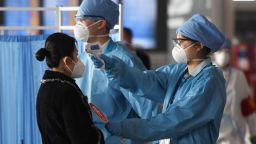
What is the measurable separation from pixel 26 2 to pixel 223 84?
16.7 ft

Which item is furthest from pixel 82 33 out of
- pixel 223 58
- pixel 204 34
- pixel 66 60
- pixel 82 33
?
pixel 223 58

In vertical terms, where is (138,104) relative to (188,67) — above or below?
below

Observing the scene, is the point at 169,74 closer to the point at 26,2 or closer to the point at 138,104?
the point at 138,104

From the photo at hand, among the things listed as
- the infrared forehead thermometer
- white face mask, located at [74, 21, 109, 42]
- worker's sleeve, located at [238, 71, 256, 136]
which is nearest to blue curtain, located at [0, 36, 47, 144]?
white face mask, located at [74, 21, 109, 42]

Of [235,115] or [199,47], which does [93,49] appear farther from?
[235,115]

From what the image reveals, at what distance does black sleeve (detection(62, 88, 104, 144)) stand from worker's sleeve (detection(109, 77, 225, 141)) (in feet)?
0.74

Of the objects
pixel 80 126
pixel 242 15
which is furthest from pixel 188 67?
pixel 242 15

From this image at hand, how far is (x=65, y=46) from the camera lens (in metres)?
3.01

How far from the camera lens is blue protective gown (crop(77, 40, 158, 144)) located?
3719 mm

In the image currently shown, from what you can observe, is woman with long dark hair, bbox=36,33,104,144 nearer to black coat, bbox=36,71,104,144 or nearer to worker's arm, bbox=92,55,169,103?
black coat, bbox=36,71,104,144

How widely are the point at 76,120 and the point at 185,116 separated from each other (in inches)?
21.9

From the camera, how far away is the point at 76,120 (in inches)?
113

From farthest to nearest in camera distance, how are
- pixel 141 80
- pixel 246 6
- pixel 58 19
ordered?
1. pixel 246 6
2. pixel 58 19
3. pixel 141 80

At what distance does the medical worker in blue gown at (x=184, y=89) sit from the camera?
3.12 m
